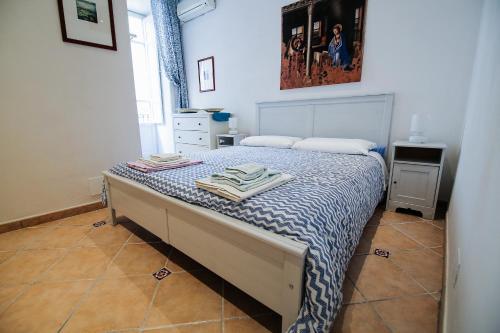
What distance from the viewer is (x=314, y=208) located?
0.94 m

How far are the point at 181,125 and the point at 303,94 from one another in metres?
2.09

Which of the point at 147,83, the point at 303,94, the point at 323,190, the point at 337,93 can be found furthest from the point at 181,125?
the point at 323,190

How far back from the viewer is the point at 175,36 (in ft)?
13.3

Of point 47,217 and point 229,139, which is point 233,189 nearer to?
point 47,217

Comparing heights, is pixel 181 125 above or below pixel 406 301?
above

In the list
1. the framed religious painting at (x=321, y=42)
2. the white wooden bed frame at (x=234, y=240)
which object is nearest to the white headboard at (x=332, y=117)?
the white wooden bed frame at (x=234, y=240)

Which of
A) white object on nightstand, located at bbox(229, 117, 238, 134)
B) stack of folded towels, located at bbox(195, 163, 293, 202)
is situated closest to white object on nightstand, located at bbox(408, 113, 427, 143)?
stack of folded towels, located at bbox(195, 163, 293, 202)

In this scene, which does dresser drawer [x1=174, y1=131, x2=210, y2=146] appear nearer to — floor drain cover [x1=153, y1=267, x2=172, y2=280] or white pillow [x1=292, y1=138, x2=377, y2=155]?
white pillow [x1=292, y1=138, x2=377, y2=155]

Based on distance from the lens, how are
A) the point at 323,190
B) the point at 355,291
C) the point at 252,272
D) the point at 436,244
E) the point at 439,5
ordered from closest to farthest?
1. the point at 252,272
2. the point at 323,190
3. the point at 355,291
4. the point at 436,244
5. the point at 439,5

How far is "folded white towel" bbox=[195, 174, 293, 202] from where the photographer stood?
1.04 metres

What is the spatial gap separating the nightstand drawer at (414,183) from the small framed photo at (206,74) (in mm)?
3088

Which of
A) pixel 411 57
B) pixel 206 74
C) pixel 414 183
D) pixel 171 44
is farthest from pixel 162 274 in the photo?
pixel 171 44

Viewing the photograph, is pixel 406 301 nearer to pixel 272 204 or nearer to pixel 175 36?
pixel 272 204

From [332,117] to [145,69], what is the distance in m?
3.69
